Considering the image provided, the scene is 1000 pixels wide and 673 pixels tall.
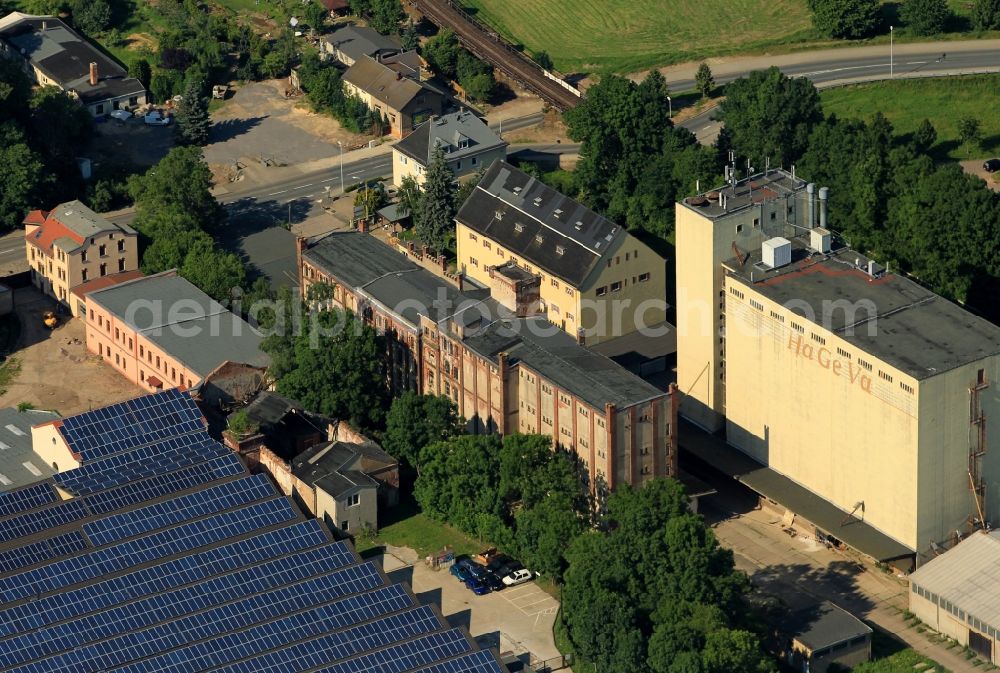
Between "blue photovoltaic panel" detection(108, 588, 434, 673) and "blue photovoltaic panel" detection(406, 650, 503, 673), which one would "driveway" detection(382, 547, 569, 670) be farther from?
"blue photovoltaic panel" detection(406, 650, 503, 673)

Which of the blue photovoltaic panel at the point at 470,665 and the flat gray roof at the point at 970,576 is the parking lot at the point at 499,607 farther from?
the flat gray roof at the point at 970,576

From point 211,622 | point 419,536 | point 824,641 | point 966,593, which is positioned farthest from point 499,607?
point 966,593

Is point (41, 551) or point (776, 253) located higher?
point (776, 253)

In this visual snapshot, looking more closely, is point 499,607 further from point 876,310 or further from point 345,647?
point 876,310

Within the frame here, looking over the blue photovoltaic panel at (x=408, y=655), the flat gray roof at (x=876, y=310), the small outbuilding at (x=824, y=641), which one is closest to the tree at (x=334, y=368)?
the flat gray roof at (x=876, y=310)

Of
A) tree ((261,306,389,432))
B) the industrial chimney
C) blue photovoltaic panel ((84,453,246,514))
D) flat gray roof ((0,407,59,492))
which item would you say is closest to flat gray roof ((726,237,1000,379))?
the industrial chimney

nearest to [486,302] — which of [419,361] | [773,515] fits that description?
[419,361]
